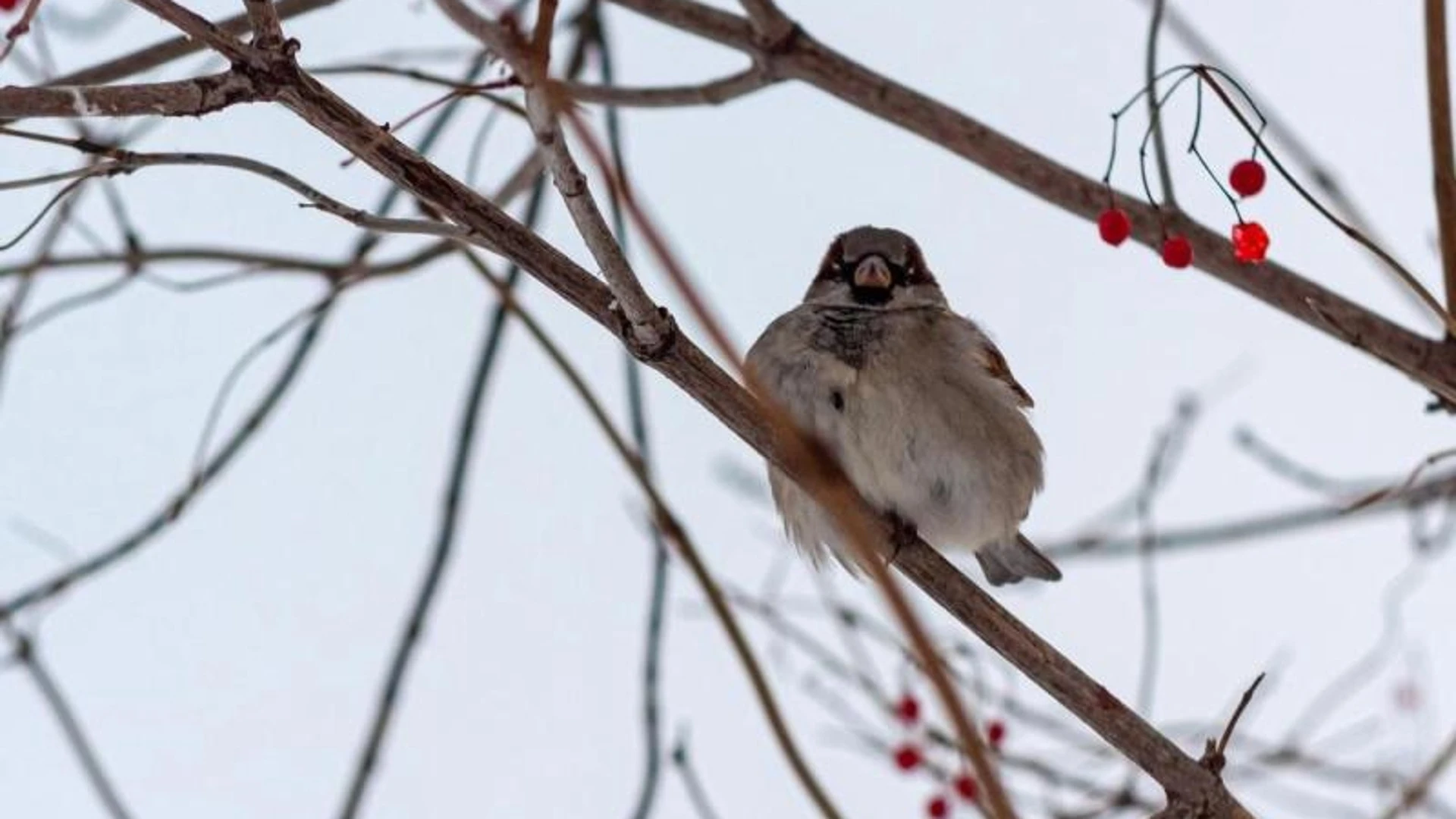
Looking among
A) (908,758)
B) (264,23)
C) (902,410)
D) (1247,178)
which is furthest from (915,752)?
(264,23)

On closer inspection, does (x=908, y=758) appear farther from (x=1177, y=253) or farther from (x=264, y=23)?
(x=264, y=23)

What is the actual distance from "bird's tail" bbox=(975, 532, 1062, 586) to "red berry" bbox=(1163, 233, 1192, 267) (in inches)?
61.2

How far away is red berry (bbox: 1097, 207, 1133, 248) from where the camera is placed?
3.71m

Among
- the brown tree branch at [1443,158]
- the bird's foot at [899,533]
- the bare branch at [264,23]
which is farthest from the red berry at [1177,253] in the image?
the bare branch at [264,23]

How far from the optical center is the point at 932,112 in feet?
14.1

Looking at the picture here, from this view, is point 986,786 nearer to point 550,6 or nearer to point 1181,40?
point 550,6

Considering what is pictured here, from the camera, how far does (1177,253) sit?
145 inches

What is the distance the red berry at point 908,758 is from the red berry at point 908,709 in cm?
6

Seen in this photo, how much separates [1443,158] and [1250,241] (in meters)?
0.46

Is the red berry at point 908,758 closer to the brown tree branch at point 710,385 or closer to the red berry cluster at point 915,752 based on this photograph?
the red berry cluster at point 915,752

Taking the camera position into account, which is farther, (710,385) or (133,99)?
(710,385)

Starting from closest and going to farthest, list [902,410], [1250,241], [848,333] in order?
[1250,241], [902,410], [848,333]

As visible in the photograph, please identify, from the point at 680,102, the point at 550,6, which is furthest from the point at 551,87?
the point at 680,102

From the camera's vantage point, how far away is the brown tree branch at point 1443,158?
343cm
